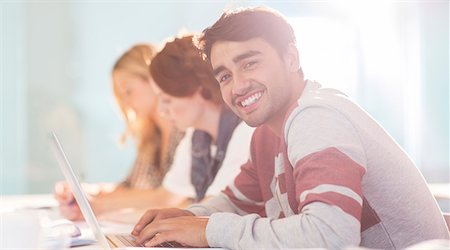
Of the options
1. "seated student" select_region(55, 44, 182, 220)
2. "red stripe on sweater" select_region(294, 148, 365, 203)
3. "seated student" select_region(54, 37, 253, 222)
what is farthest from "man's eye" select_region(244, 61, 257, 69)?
"seated student" select_region(55, 44, 182, 220)

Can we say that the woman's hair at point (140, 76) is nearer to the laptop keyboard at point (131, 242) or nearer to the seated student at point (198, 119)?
the seated student at point (198, 119)

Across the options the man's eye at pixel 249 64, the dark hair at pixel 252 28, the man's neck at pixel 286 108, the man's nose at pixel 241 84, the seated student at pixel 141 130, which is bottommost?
the seated student at pixel 141 130

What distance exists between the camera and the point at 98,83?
9.37 feet

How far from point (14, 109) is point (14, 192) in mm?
316

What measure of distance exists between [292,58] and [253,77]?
0.06 metres

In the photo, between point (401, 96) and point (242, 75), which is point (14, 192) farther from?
point (242, 75)

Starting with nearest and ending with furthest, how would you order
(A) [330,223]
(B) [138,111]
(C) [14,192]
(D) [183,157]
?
(A) [330,223] < (D) [183,157] < (B) [138,111] < (C) [14,192]

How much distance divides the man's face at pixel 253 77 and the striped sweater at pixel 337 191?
0.11ft

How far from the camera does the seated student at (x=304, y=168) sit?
67 cm


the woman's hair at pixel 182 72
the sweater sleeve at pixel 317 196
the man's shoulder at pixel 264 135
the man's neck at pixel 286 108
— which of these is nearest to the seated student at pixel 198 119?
the woman's hair at pixel 182 72

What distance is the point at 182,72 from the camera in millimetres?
1328

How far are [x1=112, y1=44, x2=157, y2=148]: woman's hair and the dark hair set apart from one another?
960 millimetres

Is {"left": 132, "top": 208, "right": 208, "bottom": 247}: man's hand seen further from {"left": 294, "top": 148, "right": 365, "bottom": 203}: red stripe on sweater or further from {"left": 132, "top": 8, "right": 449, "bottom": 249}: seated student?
{"left": 294, "top": 148, "right": 365, "bottom": 203}: red stripe on sweater

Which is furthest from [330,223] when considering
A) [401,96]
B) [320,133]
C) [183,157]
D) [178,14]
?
[178,14]
